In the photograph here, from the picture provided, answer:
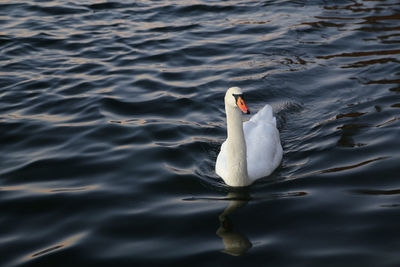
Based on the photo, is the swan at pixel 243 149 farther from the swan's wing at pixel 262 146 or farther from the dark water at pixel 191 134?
the dark water at pixel 191 134

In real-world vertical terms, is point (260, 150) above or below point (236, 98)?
below

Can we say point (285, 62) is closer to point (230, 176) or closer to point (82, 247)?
point (230, 176)

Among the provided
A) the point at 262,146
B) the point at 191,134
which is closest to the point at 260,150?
the point at 262,146

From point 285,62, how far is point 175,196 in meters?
6.77

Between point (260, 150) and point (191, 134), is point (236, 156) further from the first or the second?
point (191, 134)

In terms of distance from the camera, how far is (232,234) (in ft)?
19.8

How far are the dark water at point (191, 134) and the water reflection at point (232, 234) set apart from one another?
0.08 ft

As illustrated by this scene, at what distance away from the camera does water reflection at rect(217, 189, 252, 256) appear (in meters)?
5.73

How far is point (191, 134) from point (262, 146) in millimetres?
1597

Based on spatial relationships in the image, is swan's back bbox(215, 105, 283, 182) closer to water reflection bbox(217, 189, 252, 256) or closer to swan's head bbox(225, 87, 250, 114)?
water reflection bbox(217, 189, 252, 256)

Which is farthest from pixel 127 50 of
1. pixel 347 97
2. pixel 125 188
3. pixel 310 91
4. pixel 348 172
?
pixel 348 172

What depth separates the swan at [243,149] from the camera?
23.0 ft

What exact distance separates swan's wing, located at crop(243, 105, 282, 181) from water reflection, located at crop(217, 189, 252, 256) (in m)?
0.65

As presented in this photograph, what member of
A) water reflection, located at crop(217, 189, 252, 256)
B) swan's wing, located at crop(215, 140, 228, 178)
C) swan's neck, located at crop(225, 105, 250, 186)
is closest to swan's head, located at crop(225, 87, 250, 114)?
swan's neck, located at crop(225, 105, 250, 186)
